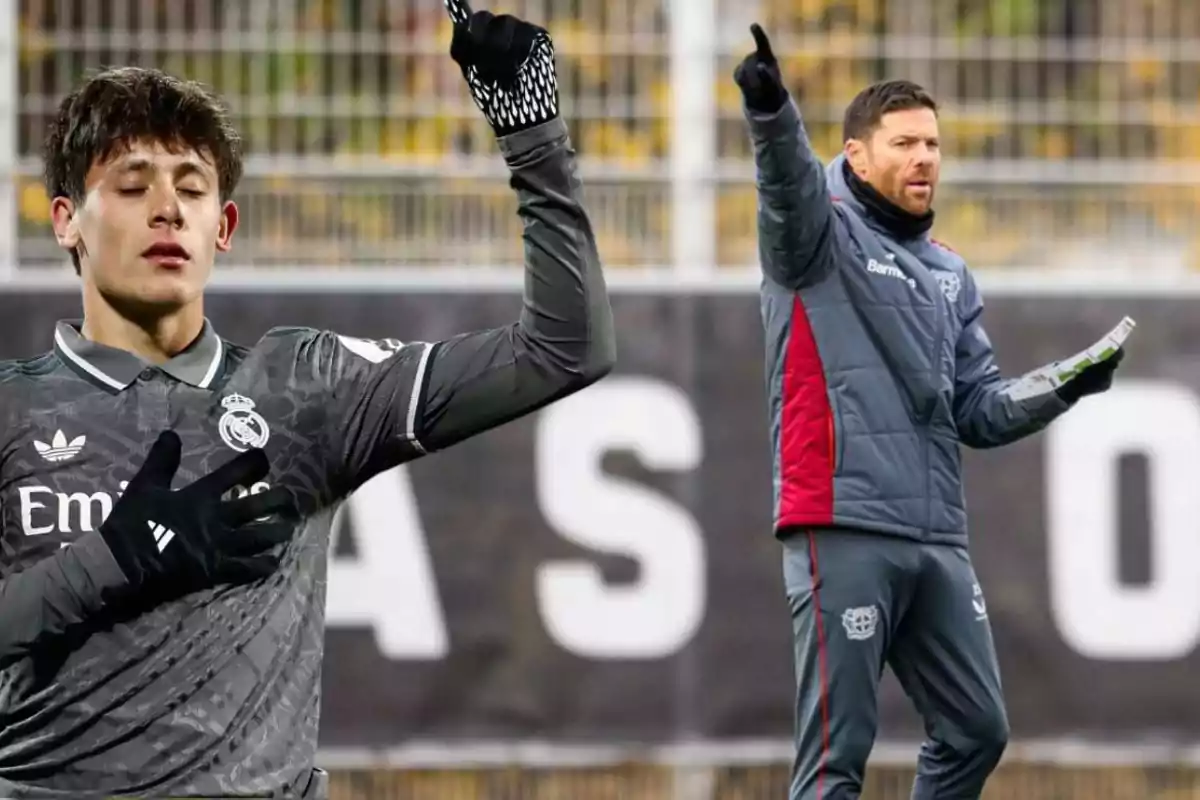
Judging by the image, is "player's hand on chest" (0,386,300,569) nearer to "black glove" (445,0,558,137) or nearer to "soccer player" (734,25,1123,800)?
"black glove" (445,0,558,137)

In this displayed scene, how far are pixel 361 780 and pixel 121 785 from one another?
5.32m

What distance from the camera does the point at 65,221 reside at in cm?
294

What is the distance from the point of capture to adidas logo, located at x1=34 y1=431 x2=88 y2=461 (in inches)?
109

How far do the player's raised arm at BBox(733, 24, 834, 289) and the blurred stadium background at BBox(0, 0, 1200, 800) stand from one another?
8.68 ft

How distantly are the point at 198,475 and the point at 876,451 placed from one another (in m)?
2.81

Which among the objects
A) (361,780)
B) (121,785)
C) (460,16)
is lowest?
(361,780)

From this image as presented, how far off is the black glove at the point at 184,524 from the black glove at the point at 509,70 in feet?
1.65

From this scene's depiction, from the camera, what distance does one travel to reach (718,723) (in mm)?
7891

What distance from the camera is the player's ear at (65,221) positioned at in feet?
9.56

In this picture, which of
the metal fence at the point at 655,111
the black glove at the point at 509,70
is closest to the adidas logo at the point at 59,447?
the black glove at the point at 509,70

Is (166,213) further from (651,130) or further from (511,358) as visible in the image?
(651,130)

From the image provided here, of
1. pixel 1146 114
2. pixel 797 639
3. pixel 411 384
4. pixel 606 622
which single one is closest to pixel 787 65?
pixel 1146 114

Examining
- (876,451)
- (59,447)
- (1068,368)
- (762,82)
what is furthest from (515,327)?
(1068,368)

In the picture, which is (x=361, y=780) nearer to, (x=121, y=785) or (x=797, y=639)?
(x=797, y=639)
